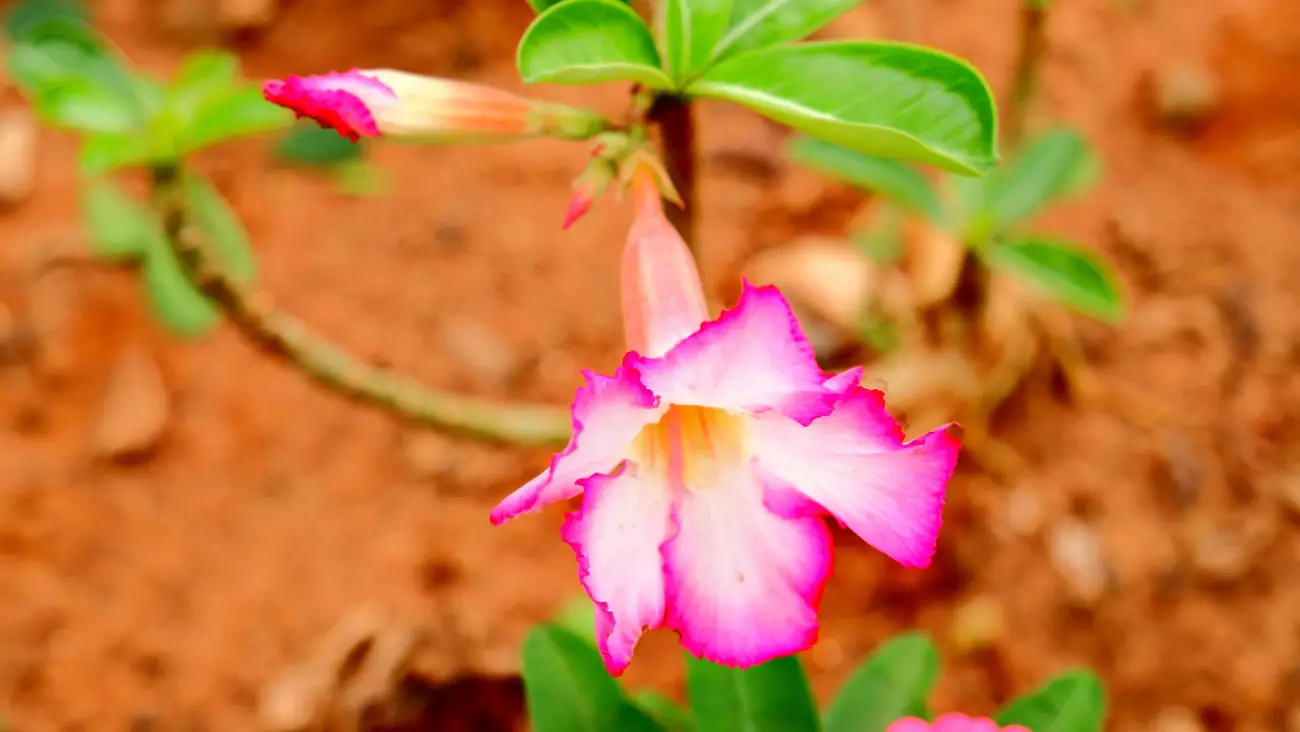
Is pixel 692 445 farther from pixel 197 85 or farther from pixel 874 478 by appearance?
pixel 197 85

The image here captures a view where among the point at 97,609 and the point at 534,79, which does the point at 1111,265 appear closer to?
the point at 534,79

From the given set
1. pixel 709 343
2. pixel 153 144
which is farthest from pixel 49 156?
pixel 709 343

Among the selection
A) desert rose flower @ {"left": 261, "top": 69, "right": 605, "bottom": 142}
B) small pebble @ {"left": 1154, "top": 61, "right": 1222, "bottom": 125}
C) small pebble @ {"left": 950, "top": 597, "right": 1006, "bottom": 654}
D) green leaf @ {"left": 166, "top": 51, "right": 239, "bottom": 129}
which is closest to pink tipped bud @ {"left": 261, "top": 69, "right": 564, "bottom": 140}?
desert rose flower @ {"left": 261, "top": 69, "right": 605, "bottom": 142}

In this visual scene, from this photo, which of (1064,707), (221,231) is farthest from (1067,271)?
(221,231)

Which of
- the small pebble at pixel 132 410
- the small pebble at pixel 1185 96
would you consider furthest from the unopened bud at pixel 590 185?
the small pebble at pixel 1185 96

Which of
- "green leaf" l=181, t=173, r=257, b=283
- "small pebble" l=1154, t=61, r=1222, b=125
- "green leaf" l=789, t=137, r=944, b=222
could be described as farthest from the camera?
"small pebble" l=1154, t=61, r=1222, b=125

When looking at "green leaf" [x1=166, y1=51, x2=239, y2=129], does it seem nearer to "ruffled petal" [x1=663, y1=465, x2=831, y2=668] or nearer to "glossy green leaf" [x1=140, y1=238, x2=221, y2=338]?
"glossy green leaf" [x1=140, y1=238, x2=221, y2=338]

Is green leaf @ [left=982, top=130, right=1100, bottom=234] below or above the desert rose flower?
below
